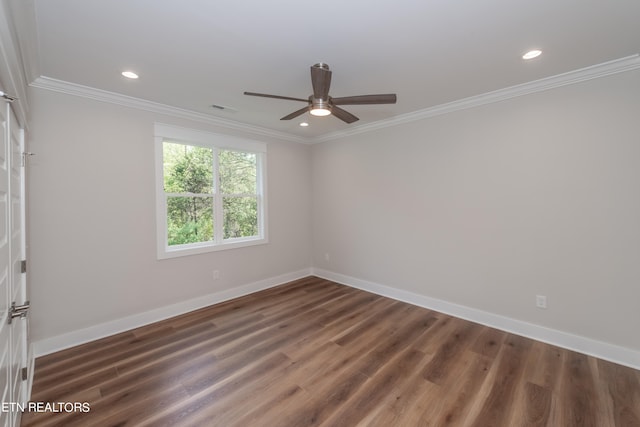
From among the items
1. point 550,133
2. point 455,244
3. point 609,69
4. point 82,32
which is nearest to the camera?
point 82,32

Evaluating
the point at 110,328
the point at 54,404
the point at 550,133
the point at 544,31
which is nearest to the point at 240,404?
the point at 54,404

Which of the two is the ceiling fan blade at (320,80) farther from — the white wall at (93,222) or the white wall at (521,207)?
the white wall at (93,222)

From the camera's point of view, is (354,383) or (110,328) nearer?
(354,383)

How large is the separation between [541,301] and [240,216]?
154 inches

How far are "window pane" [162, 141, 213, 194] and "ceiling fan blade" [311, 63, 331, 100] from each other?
7.41 feet

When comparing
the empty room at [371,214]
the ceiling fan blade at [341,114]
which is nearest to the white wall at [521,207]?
the empty room at [371,214]

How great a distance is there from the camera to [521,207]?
113 inches

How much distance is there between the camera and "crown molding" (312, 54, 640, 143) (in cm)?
233

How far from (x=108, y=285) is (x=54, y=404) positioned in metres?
1.20

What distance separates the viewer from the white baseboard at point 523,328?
240 cm

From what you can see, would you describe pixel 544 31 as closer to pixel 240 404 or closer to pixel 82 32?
pixel 82 32

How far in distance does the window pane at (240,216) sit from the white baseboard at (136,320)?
0.82 meters

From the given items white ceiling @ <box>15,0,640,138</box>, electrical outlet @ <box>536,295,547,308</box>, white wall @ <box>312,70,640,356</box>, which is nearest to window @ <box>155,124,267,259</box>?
white ceiling @ <box>15,0,640,138</box>

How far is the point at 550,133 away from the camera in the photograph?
2.69 meters
